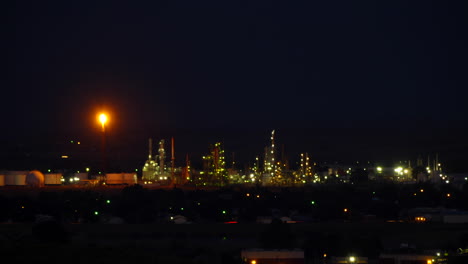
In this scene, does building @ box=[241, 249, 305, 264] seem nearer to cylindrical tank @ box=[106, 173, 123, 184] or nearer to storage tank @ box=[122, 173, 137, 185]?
cylindrical tank @ box=[106, 173, 123, 184]

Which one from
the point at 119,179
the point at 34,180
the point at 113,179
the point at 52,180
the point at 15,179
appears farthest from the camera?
the point at 119,179

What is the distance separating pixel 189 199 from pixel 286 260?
24.8m

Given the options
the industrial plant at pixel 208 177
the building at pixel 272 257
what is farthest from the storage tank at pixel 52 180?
the building at pixel 272 257

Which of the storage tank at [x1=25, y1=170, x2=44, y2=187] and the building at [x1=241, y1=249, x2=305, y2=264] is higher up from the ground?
the storage tank at [x1=25, y1=170, x2=44, y2=187]

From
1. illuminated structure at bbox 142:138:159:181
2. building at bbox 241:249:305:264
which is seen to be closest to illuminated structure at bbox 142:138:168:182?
illuminated structure at bbox 142:138:159:181

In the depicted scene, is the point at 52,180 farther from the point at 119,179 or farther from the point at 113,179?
the point at 119,179

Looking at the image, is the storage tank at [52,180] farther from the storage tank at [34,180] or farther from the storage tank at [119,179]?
the storage tank at [119,179]

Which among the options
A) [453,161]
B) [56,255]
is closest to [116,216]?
[56,255]

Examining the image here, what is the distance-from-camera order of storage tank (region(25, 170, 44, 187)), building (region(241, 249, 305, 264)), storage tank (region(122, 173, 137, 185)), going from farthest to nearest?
storage tank (region(122, 173, 137, 185)) → storage tank (region(25, 170, 44, 187)) → building (region(241, 249, 305, 264))

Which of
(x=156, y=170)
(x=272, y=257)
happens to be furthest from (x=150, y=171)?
(x=272, y=257)

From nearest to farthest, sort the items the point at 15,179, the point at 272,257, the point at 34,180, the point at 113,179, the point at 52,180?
the point at 272,257 < the point at 34,180 < the point at 15,179 < the point at 52,180 < the point at 113,179

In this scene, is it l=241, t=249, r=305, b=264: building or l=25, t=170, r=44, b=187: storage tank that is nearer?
l=241, t=249, r=305, b=264: building

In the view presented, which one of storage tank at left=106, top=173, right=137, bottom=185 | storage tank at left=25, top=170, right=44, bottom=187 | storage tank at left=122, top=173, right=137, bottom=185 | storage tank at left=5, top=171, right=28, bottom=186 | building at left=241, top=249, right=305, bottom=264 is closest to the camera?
→ building at left=241, top=249, right=305, bottom=264

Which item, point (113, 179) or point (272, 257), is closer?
point (272, 257)
